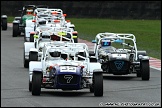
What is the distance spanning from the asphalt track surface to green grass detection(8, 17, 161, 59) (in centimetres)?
794

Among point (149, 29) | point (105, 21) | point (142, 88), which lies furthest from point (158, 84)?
point (105, 21)

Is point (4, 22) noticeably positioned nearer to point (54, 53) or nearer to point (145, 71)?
point (145, 71)

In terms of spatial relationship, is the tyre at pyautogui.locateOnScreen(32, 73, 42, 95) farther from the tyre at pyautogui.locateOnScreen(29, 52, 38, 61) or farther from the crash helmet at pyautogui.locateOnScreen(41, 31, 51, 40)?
the crash helmet at pyautogui.locateOnScreen(41, 31, 51, 40)

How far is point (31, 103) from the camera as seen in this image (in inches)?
577

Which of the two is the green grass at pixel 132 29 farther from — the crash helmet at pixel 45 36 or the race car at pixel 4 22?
the crash helmet at pixel 45 36

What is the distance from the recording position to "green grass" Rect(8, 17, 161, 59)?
112 ft

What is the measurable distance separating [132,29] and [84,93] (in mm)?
27780

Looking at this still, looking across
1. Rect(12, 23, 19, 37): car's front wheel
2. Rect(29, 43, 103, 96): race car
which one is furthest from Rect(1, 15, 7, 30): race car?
Rect(29, 43, 103, 96): race car

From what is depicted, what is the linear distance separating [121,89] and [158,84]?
5.62ft

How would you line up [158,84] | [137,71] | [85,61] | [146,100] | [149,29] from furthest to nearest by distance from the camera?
1. [149,29]
2. [137,71]
3. [158,84]
4. [85,61]
5. [146,100]

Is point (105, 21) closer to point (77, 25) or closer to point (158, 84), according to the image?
point (77, 25)

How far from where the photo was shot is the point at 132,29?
44438 mm

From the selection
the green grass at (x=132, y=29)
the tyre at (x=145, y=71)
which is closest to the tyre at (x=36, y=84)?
the tyre at (x=145, y=71)

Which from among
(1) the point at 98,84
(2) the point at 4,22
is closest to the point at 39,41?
(1) the point at 98,84
